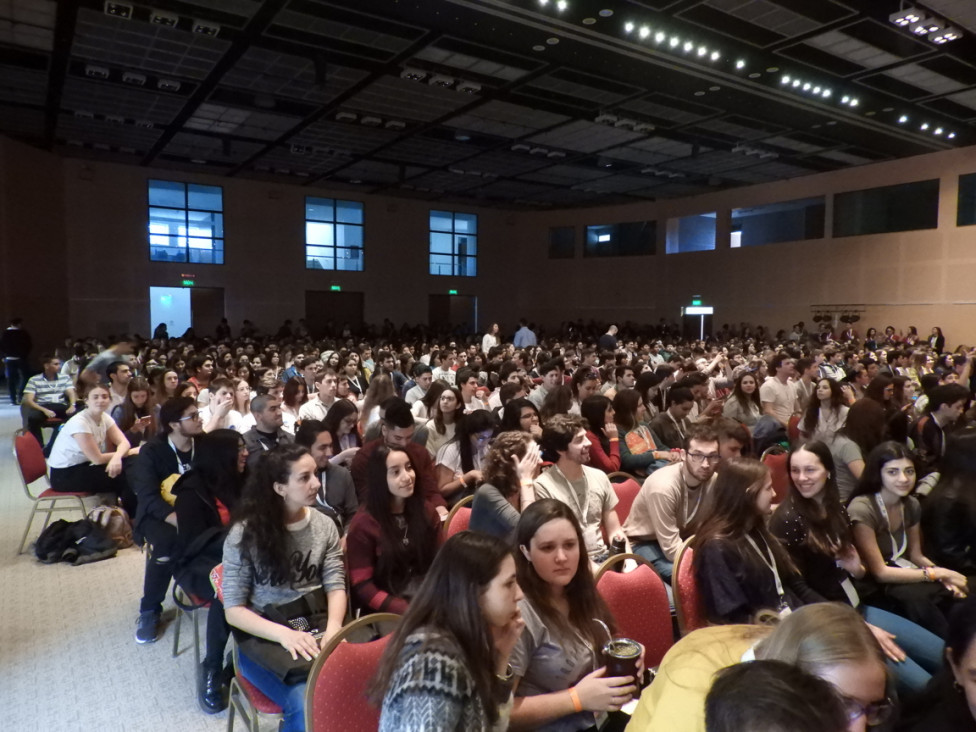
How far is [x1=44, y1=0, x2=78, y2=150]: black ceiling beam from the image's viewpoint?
8.88 m

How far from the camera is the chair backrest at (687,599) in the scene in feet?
8.68

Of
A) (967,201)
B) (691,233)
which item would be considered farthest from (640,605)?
(691,233)

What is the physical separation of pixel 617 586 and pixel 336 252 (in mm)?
22398

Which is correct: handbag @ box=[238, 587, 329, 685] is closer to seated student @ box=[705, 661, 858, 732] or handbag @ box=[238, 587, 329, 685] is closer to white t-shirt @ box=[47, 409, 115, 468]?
seated student @ box=[705, 661, 858, 732]

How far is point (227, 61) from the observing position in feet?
35.2

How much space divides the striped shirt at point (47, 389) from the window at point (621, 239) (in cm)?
2056

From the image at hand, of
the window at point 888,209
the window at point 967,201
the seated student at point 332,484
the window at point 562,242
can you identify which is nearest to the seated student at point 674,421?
the seated student at point 332,484

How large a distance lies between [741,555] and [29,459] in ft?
18.3

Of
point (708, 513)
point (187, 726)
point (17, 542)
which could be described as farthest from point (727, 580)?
point (17, 542)

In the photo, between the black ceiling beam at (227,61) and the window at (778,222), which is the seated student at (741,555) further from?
the window at (778,222)

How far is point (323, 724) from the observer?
1.91 m

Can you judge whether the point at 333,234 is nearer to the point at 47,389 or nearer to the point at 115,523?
the point at 47,389

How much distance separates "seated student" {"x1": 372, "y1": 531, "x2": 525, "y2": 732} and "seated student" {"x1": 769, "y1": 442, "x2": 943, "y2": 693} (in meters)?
1.81

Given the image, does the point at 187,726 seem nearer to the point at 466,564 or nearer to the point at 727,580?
the point at 466,564
